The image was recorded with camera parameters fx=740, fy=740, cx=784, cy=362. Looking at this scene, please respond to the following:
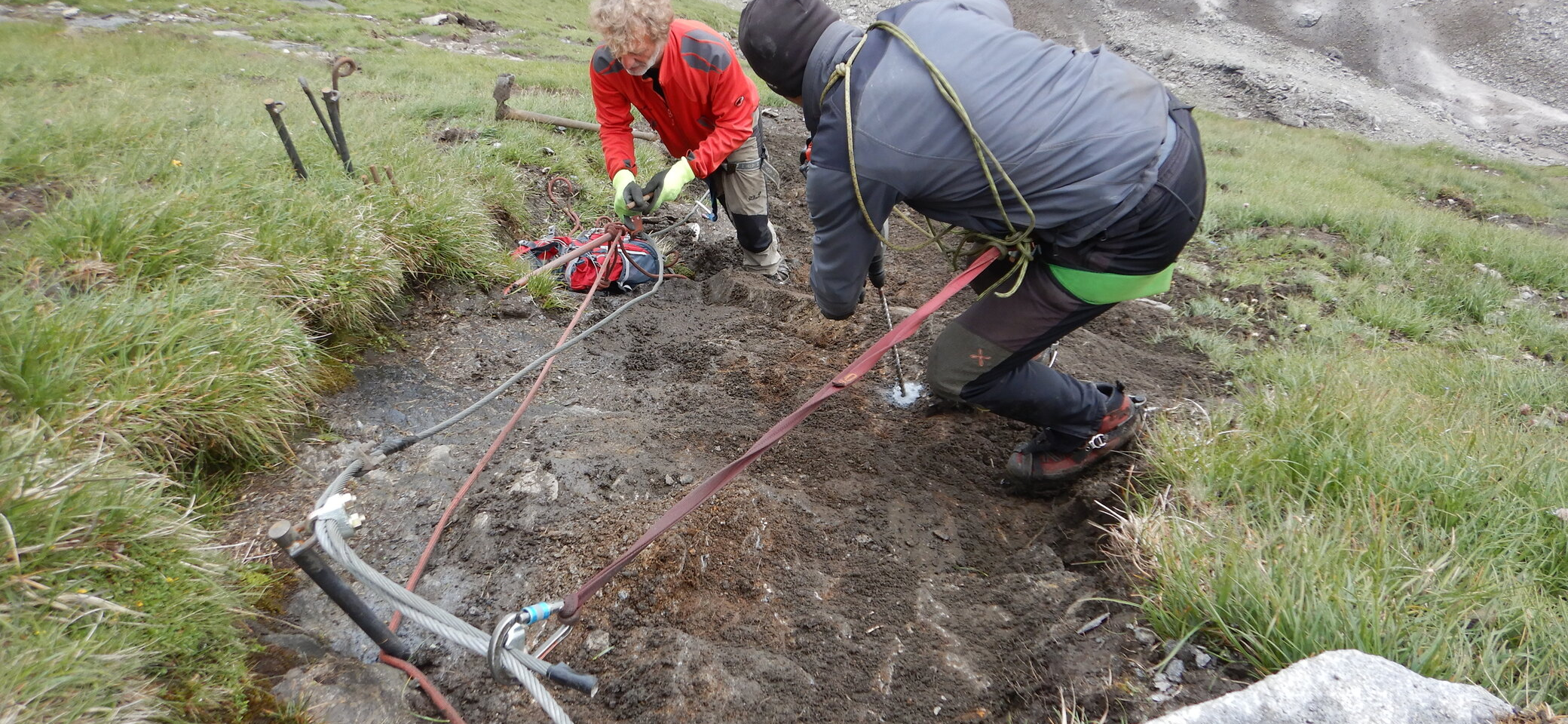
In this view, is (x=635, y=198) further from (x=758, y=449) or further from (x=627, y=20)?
(x=758, y=449)

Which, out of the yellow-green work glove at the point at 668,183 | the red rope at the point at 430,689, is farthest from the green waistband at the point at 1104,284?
the yellow-green work glove at the point at 668,183

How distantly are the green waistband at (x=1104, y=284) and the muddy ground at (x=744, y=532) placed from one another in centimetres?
70

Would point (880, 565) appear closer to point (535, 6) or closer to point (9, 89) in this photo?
point (9, 89)

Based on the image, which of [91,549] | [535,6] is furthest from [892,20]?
[535,6]

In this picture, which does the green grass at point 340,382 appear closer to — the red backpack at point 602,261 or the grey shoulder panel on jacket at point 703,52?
the red backpack at point 602,261

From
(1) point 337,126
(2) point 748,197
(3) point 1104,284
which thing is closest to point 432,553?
(3) point 1104,284

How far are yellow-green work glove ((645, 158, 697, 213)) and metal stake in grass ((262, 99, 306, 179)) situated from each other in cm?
169

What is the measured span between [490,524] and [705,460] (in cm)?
84

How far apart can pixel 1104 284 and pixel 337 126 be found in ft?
11.8

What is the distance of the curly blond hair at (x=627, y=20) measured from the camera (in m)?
3.41

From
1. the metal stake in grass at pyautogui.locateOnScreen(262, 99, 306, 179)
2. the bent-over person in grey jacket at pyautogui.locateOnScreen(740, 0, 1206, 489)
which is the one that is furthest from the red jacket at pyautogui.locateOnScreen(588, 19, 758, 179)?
the bent-over person in grey jacket at pyautogui.locateOnScreen(740, 0, 1206, 489)

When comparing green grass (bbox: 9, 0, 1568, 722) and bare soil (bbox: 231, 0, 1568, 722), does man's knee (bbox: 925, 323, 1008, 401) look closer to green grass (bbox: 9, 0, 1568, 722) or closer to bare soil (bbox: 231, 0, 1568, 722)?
bare soil (bbox: 231, 0, 1568, 722)

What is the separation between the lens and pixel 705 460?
2.95 m

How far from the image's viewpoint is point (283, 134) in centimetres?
351
